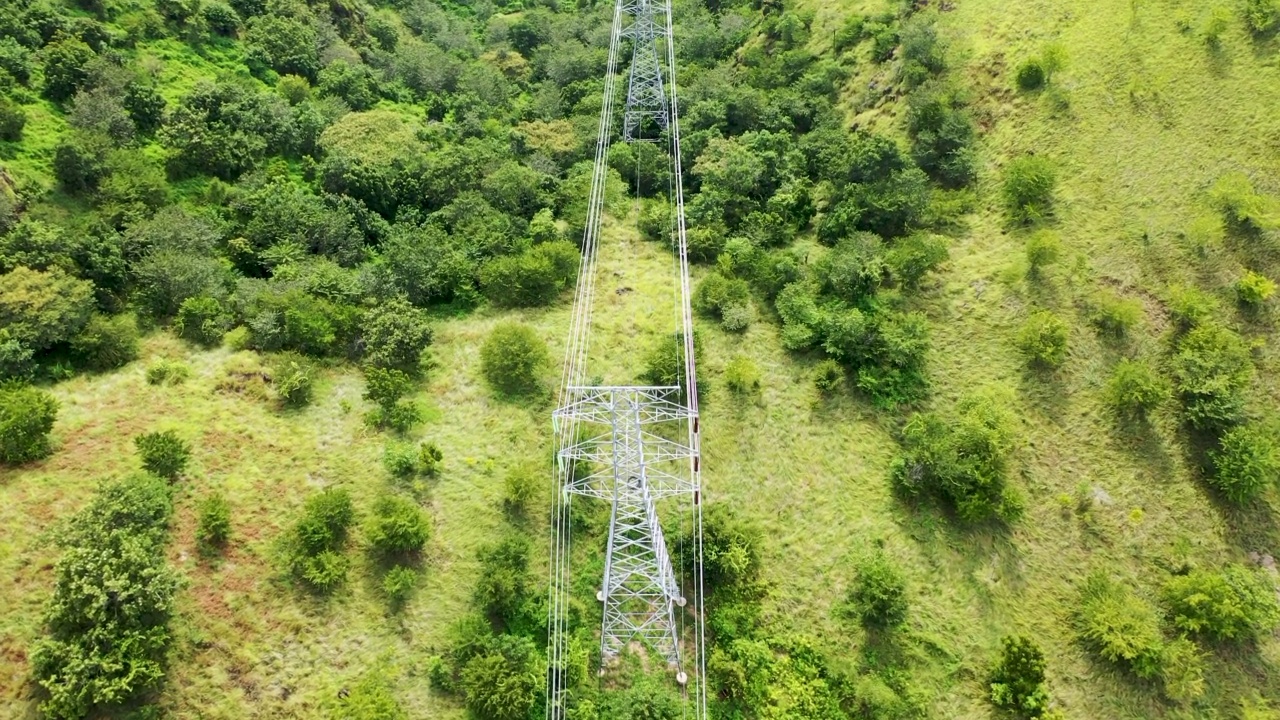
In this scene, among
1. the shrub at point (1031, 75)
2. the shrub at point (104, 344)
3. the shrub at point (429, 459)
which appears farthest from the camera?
the shrub at point (1031, 75)

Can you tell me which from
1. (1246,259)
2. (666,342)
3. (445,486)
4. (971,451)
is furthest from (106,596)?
(1246,259)

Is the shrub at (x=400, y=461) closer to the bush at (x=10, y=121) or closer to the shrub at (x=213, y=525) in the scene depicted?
the shrub at (x=213, y=525)

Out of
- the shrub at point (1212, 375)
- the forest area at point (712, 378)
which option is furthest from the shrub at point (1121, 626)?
the shrub at point (1212, 375)

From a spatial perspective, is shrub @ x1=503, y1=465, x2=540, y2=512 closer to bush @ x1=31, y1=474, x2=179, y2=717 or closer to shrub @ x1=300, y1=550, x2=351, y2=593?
shrub @ x1=300, y1=550, x2=351, y2=593

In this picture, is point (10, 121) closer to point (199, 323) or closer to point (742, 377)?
point (199, 323)

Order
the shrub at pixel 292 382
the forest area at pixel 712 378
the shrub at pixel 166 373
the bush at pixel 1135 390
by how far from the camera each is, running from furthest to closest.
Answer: the shrub at pixel 292 382
the shrub at pixel 166 373
the bush at pixel 1135 390
the forest area at pixel 712 378

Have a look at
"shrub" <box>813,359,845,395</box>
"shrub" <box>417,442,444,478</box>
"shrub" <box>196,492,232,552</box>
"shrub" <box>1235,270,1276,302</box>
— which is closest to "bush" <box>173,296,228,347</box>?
"shrub" <box>196,492,232,552</box>

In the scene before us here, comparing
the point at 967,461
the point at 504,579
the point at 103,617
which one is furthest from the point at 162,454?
the point at 967,461
